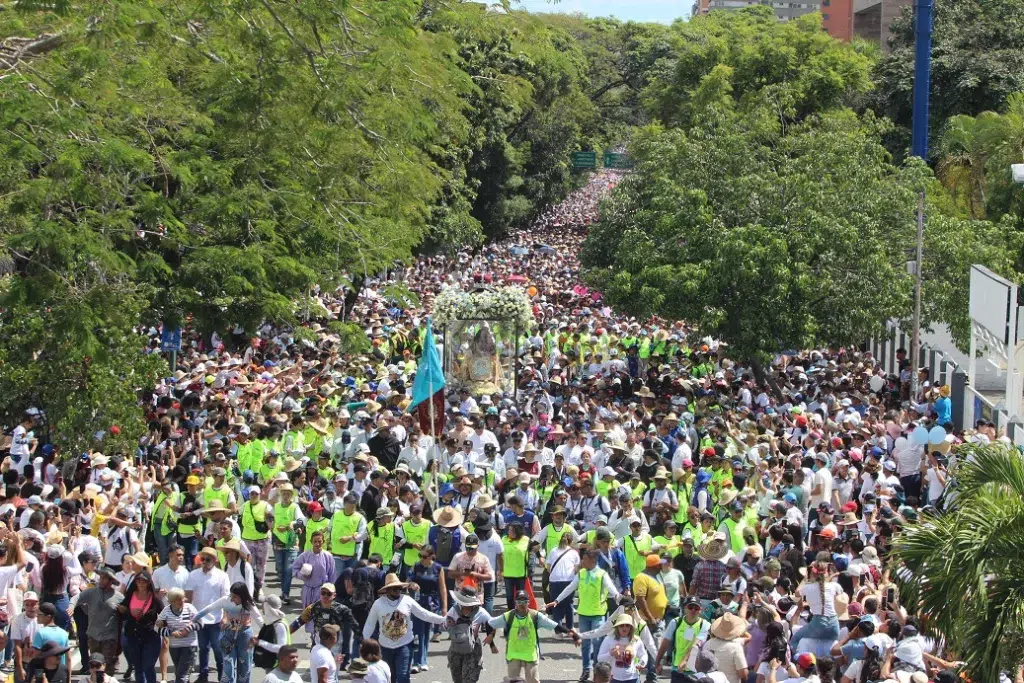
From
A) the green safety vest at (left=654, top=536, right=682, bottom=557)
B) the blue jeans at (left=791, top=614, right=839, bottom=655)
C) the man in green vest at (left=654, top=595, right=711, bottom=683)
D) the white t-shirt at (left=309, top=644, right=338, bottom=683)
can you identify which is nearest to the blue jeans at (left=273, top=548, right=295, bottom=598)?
the green safety vest at (left=654, top=536, right=682, bottom=557)

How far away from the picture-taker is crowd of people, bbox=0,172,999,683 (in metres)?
12.1

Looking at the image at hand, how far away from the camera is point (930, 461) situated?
18.0 meters

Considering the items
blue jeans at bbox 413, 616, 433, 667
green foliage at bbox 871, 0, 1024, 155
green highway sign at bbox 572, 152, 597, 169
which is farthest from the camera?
green highway sign at bbox 572, 152, 597, 169

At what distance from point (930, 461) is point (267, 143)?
8734mm

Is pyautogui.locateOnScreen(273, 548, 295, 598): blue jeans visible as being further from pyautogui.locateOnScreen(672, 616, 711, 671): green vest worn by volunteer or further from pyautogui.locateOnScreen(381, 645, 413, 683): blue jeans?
pyautogui.locateOnScreen(672, 616, 711, 671): green vest worn by volunteer

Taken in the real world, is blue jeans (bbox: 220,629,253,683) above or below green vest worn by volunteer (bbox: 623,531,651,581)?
below

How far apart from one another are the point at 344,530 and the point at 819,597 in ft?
15.8

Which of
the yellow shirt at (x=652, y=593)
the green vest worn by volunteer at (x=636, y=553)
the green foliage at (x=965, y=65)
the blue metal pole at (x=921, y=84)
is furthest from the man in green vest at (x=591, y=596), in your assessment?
the green foliage at (x=965, y=65)

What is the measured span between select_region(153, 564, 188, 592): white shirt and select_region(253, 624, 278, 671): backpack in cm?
135

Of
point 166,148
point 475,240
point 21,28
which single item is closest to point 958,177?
point 475,240

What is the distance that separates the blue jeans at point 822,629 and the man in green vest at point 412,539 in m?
4.00

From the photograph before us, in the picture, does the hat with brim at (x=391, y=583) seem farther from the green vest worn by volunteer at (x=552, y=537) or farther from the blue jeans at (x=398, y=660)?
the green vest worn by volunteer at (x=552, y=537)

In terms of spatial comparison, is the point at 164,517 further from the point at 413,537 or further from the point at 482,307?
the point at 482,307

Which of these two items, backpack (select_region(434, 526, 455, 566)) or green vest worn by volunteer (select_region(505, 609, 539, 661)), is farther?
backpack (select_region(434, 526, 455, 566))
